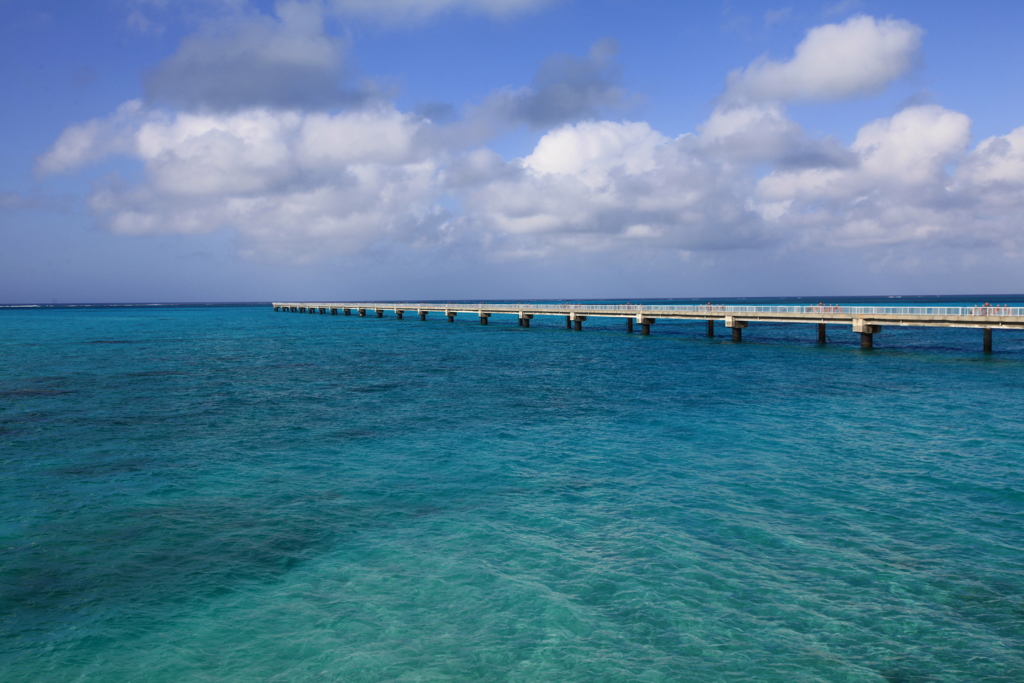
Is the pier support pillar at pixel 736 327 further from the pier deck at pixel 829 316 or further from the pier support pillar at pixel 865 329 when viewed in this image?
the pier support pillar at pixel 865 329

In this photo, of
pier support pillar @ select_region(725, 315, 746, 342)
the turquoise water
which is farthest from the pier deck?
the turquoise water

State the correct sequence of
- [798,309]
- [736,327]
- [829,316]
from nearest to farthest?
1. [829,316]
2. [736,327]
3. [798,309]

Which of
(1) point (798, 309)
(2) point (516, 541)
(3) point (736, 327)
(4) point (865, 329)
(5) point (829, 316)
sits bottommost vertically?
(2) point (516, 541)

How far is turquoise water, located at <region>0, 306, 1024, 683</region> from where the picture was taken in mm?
8219

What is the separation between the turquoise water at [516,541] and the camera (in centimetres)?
822

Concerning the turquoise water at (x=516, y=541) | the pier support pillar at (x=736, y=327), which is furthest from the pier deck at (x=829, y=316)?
the turquoise water at (x=516, y=541)

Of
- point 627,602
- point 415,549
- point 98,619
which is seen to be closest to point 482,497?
point 415,549

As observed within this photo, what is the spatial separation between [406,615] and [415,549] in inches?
91.8

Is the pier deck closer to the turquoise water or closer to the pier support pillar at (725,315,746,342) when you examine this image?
the pier support pillar at (725,315,746,342)

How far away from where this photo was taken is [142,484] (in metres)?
15.5

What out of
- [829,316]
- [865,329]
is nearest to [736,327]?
[829,316]

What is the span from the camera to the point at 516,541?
39.0ft

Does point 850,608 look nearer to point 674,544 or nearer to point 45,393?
point 674,544

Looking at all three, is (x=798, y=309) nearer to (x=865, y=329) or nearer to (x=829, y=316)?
(x=829, y=316)
